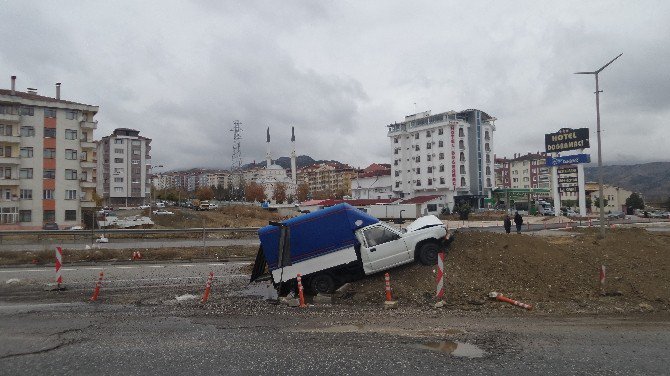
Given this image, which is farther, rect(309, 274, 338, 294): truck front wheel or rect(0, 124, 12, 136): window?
rect(0, 124, 12, 136): window

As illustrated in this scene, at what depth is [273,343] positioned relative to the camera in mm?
8555

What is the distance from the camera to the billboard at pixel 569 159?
59.4m

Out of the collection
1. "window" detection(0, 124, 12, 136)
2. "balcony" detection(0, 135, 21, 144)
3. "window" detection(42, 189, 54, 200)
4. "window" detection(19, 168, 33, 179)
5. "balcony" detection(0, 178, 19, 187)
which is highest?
"window" detection(0, 124, 12, 136)

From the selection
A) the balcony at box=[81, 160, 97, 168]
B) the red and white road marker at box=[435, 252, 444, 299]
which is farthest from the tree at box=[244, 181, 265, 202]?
the red and white road marker at box=[435, 252, 444, 299]

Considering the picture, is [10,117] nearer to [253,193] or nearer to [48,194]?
[48,194]

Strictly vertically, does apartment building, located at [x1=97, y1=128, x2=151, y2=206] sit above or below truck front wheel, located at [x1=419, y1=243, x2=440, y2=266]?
above

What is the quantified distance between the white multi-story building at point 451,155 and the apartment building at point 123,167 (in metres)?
68.0

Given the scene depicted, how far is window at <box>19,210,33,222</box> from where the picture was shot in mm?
53938

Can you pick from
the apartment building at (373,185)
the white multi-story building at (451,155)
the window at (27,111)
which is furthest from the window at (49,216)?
the apartment building at (373,185)

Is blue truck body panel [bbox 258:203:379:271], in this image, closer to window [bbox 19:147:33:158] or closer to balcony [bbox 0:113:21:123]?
balcony [bbox 0:113:21:123]

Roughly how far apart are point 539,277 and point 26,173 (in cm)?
6060

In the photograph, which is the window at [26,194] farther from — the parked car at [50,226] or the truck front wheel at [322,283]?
the truck front wheel at [322,283]

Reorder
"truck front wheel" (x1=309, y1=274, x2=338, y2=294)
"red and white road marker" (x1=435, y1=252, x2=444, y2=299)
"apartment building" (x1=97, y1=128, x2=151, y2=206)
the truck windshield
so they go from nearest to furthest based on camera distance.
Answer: "red and white road marker" (x1=435, y1=252, x2=444, y2=299), "truck front wheel" (x1=309, y1=274, x2=338, y2=294), the truck windshield, "apartment building" (x1=97, y1=128, x2=151, y2=206)

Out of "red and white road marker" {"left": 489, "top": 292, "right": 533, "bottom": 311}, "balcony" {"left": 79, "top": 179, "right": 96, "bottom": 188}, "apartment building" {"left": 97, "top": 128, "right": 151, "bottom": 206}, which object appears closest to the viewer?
"red and white road marker" {"left": 489, "top": 292, "right": 533, "bottom": 311}
